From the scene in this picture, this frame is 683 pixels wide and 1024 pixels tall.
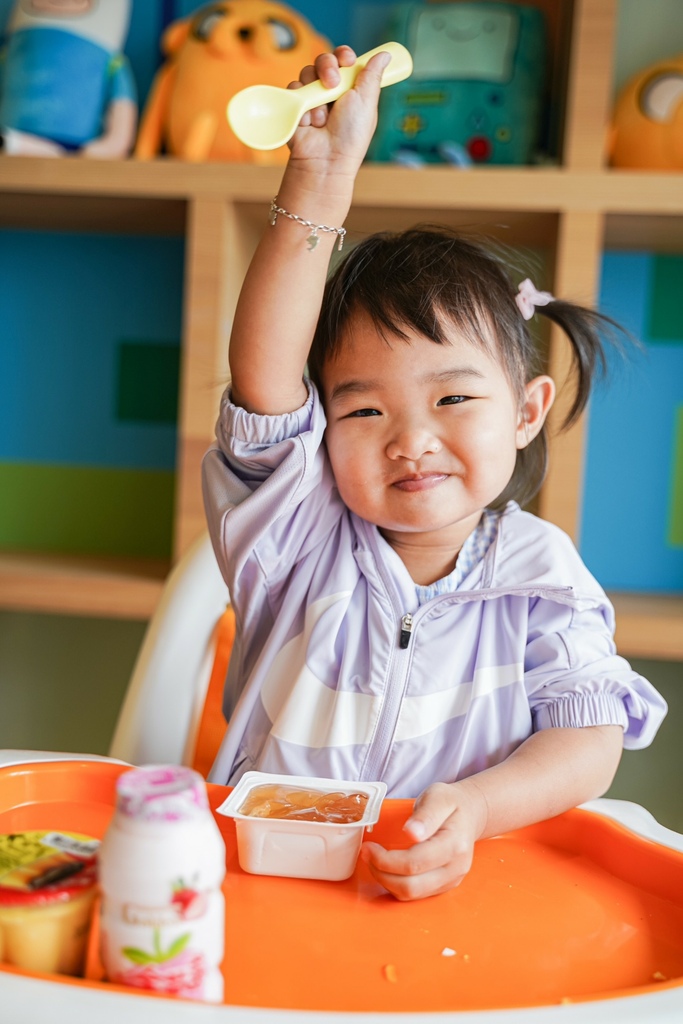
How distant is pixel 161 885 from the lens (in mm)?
351

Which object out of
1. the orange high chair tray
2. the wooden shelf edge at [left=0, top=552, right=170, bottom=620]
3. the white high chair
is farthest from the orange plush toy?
the orange high chair tray

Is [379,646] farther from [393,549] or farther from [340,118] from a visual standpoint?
[340,118]

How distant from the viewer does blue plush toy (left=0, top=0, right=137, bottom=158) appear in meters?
1.50

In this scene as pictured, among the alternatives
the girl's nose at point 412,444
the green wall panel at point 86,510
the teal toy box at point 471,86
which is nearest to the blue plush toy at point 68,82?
the teal toy box at point 471,86

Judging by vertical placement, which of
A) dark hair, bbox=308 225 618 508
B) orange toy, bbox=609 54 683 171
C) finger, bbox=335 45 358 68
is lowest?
dark hair, bbox=308 225 618 508

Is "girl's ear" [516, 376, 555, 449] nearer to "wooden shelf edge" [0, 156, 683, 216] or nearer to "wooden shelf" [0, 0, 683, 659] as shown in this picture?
"wooden shelf" [0, 0, 683, 659]

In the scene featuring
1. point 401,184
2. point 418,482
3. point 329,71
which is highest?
point 401,184

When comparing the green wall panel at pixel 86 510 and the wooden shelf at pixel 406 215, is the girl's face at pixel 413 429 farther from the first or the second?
the green wall panel at pixel 86 510

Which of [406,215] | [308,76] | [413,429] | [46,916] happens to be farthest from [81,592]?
[46,916]

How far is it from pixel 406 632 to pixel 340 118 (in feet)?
Result: 1.24

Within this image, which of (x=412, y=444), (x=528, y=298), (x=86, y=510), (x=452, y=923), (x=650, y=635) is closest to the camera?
(x=452, y=923)

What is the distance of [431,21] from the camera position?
1.49 metres

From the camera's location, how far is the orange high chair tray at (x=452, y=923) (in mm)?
437

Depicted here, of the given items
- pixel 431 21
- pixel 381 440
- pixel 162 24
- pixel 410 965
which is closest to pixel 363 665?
pixel 381 440
